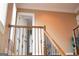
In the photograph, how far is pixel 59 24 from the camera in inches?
94.6

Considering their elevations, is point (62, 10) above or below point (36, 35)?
above

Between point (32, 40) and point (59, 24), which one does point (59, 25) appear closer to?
point (59, 24)

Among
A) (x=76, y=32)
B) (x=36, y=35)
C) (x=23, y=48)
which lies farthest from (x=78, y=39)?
(x=23, y=48)

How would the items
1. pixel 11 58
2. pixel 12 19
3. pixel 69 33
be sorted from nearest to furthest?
pixel 11 58 → pixel 12 19 → pixel 69 33

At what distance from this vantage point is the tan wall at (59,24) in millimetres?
2258

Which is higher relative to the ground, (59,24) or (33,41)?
(59,24)

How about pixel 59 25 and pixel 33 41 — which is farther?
pixel 59 25

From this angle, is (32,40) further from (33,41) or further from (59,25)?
(59,25)

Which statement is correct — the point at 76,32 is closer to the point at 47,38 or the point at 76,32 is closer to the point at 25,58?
the point at 47,38

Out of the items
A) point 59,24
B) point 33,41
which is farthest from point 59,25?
point 33,41

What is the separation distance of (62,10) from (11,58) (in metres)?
1.34

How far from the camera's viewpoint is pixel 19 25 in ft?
7.41

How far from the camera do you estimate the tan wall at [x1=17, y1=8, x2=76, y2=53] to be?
2258 mm

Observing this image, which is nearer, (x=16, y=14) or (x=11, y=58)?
(x=11, y=58)
